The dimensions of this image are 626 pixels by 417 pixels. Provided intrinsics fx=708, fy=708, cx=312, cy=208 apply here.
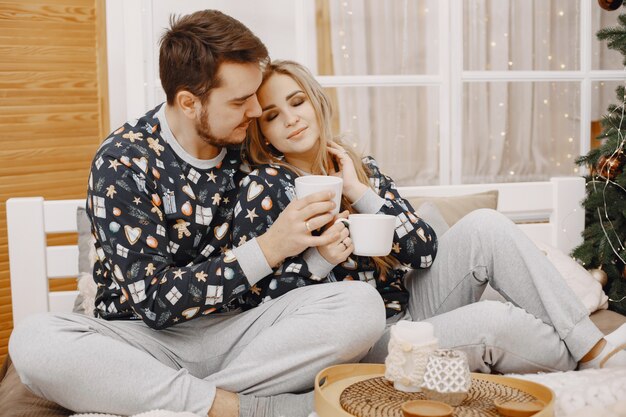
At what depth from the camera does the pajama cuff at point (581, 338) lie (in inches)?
59.9

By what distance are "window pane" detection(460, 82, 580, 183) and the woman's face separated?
1.14 m

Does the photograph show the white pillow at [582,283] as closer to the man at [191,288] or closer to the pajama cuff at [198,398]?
the man at [191,288]

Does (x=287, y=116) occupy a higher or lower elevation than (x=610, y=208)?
higher

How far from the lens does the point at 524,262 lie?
5.26 ft

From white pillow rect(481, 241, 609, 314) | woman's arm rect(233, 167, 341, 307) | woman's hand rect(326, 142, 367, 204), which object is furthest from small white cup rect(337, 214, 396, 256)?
white pillow rect(481, 241, 609, 314)

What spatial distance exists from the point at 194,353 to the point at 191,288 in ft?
0.63

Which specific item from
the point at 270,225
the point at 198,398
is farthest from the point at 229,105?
the point at 198,398

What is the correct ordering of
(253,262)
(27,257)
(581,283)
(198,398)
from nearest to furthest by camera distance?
1. (198,398)
2. (253,262)
3. (581,283)
4. (27,257)

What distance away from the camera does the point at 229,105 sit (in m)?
1.59

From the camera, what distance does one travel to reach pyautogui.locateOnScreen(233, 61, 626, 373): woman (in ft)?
4.99

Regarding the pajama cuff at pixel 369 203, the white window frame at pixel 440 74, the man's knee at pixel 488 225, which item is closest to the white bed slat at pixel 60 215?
the white window frame at pixel 440 74

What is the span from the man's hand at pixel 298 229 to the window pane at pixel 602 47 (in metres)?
1.83

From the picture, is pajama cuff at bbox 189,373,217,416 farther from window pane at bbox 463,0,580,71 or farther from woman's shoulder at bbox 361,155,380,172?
window pane at bbox 463,0,580,71

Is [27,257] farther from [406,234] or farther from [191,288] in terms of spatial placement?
[406,234]
